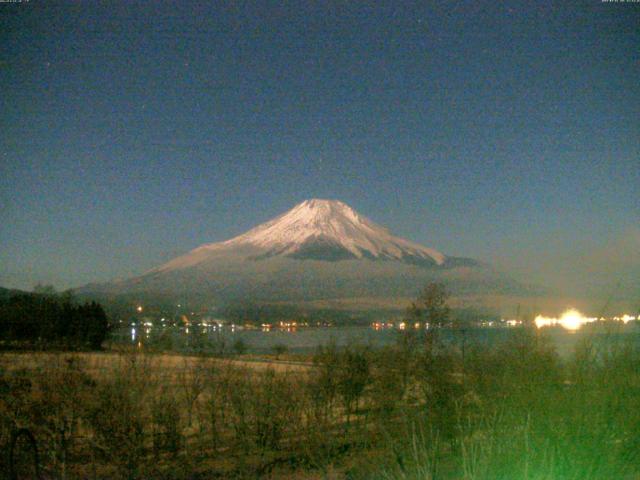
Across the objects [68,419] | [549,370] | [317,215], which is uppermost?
[317,215]

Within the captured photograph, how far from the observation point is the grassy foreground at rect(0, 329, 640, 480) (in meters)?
5.58

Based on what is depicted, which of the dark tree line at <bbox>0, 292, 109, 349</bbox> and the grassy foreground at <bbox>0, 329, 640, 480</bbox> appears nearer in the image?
the grassy foreground at <bbox>0, 329, 640, 480</bbox>

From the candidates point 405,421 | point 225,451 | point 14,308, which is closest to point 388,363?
point 225,451

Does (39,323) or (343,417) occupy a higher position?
(39,323)

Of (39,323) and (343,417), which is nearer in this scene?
(343,417)

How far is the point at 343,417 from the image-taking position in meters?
16.6

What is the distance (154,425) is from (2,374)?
12.2 feet

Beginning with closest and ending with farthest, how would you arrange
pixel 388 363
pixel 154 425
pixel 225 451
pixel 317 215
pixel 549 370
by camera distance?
pixel 549 370 → pixel 154 425 → pixel 225 451 → pixel 388 363 → pixel 317 215

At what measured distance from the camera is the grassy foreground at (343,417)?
5.58 meters

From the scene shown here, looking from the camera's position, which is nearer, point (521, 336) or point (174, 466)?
point (521, 336)

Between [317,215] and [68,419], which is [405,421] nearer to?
[68,419]

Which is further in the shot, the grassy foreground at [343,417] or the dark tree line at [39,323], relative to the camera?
the dark tree line at [39,323]

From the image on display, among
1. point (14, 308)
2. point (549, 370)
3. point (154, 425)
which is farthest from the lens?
point (14, 308)

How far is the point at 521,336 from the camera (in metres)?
9.27
